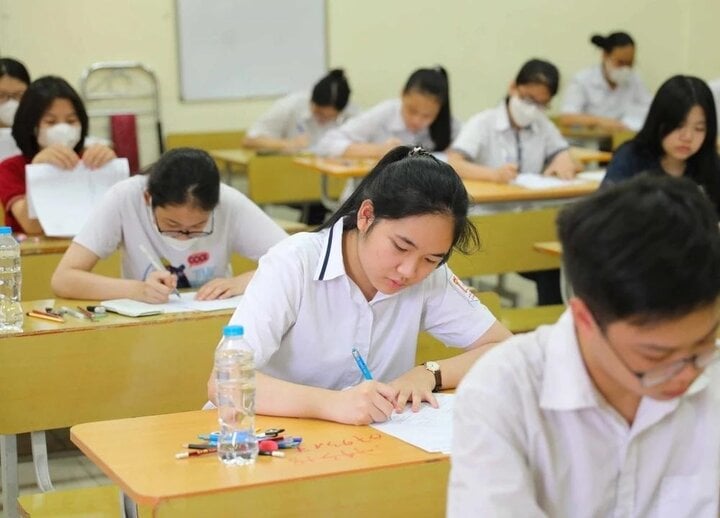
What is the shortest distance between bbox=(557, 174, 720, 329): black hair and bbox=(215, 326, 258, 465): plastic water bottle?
0.87m

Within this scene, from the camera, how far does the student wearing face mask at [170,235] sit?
10.2ft

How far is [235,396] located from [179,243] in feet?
4.68

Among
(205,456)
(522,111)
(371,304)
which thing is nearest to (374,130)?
(522,111)

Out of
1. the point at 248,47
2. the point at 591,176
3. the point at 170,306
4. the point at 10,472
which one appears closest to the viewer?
Result: the point at 10,472

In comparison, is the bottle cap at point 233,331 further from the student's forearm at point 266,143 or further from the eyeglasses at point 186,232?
the student's forearm at point 266,143

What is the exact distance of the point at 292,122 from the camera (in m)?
7.40

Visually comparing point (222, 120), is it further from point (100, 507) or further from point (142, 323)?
point (100, 507)

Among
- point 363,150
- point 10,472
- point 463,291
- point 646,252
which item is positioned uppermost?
point 646,252

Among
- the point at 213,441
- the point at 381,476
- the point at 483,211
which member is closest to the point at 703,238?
the point at 381,476

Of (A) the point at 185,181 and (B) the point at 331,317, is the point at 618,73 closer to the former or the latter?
(A) the point at 185,181

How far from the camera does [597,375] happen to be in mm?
1378

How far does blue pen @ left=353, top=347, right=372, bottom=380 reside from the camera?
2.29m

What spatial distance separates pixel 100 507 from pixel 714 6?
7.76 metres

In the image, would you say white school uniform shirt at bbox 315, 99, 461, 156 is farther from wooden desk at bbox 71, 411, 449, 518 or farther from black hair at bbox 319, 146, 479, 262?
wooden desk at bbox 71, 411, 449, 518
